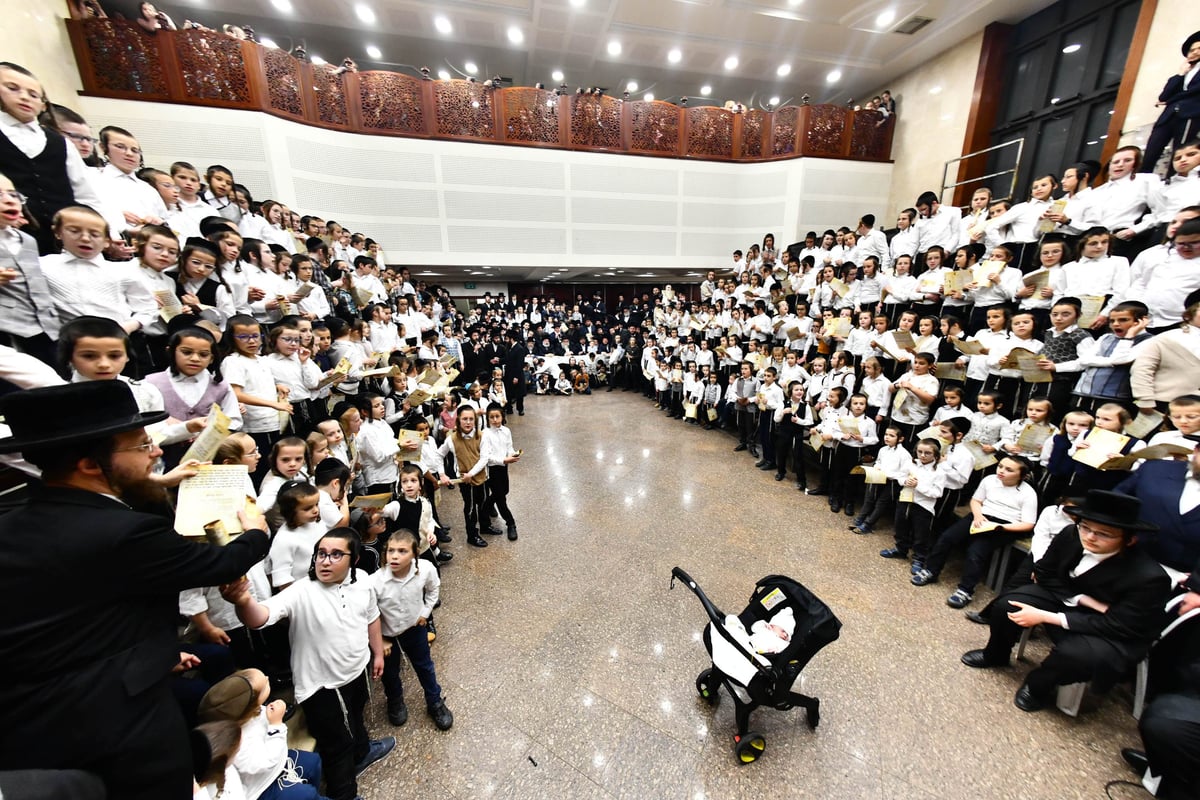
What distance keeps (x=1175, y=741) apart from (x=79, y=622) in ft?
12.2

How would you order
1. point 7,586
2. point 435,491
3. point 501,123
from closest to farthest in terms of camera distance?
point 7,586
point 435,491
point 501,123

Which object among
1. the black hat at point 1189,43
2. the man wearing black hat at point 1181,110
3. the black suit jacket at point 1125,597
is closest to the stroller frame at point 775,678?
the black suit jacket at point 1125,597

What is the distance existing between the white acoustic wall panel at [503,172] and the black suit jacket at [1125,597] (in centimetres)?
1048

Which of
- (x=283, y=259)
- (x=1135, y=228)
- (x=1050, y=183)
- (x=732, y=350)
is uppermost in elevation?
(x=1050, y=183)

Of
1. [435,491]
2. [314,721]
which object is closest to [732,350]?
[435,491]

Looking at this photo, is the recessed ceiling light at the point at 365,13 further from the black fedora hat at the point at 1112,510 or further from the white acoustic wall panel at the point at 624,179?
the black fedora hat at the point at 1112,510

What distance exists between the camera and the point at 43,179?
104 inches

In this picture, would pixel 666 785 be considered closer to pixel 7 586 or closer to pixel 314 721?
pixel 314 721

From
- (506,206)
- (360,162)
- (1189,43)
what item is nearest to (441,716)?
(1189,43)

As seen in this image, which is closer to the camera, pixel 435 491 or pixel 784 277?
pixel 435 491

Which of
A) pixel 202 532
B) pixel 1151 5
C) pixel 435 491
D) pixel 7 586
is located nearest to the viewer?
pixel 7 586

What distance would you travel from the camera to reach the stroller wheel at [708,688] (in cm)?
229

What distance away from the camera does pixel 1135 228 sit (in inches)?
142

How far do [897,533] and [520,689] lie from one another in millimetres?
3442
